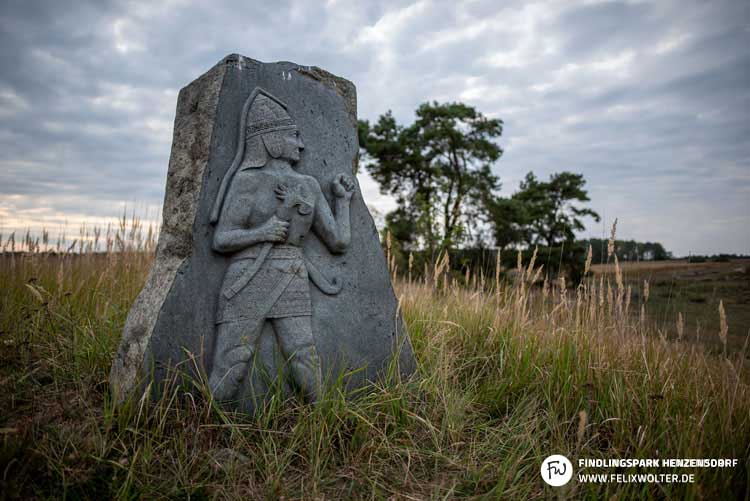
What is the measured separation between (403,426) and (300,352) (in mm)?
795

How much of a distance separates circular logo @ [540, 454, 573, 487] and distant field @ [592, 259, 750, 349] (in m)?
1.73

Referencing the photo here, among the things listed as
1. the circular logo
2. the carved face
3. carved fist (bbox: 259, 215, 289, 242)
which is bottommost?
the circular logo

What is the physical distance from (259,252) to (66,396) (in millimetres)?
1620

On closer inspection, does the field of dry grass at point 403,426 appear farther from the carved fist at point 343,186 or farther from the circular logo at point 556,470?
the carved fist at point 343,186

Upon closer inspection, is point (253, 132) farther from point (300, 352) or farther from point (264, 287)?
point (300, 352)

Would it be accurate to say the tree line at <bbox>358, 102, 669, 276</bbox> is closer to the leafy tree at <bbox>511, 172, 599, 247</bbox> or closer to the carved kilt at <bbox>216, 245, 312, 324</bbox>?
the leafy tree at <bbox>511, 172, 599, 247</bbox>

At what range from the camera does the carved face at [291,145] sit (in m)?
3.13

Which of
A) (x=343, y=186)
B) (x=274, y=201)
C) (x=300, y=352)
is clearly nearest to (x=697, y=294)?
(x=343, y=186)

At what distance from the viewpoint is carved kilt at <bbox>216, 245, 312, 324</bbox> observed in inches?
114

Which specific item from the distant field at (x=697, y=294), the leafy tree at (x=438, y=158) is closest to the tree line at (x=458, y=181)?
the leafy tree at (x=438, y=158)

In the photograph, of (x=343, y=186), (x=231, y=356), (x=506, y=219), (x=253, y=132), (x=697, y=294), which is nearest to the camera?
(x=231, y=356)

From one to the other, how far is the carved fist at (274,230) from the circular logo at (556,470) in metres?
2.05

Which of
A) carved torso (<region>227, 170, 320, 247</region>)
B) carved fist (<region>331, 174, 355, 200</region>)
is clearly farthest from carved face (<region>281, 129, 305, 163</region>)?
carved fist (<region>331, 174, 355, 200</region>)

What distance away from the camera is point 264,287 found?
2.95m
